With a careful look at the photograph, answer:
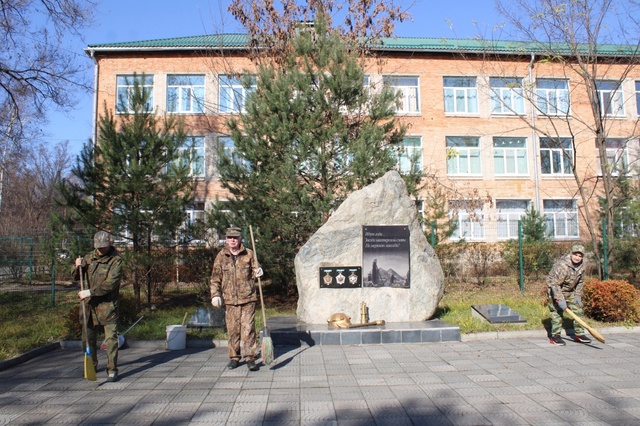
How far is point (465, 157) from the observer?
25.7 m

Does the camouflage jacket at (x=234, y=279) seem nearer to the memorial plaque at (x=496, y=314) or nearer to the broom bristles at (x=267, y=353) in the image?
the broom bristles at (x=267, y=353)

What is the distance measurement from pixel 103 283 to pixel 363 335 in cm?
434

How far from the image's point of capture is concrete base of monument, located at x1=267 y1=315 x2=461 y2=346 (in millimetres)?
8398

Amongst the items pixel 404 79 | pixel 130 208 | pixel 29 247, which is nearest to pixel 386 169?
pixel 130 208

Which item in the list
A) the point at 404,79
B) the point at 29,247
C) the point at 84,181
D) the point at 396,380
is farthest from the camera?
the point at 404,79

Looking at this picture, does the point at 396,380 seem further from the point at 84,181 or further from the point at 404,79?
the point at 404,79

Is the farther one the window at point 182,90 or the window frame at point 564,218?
the window frame at point 564,218

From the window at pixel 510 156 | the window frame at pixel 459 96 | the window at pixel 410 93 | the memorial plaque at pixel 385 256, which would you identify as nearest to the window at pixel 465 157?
A: the window at pixel 510 156

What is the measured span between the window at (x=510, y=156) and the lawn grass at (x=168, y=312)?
38.7 ft

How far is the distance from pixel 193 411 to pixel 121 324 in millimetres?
5117

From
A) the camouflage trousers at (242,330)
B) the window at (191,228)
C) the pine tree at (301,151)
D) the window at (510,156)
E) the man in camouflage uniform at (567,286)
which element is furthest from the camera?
the window at (510,156)

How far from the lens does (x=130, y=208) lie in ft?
37.2

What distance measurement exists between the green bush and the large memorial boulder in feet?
10.7

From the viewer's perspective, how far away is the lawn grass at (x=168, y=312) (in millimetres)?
8939
